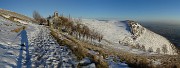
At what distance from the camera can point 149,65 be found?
1324 cm

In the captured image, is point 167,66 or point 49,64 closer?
point 167,66

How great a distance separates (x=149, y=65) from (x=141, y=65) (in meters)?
0.50

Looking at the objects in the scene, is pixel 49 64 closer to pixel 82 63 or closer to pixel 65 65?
pixel 65 65

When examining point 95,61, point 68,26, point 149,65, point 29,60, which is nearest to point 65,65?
point 95,61

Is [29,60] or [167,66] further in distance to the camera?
[29,60]

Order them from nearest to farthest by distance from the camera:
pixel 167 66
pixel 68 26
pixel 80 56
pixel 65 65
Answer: pixel 167 66
pixel 65 65
pixel 80 56
pixel 68 26

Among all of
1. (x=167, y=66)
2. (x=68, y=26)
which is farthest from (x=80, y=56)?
(x=68, y=26)

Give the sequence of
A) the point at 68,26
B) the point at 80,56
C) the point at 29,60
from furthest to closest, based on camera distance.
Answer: the point at 68,26 → the point at 80,56 → the point at 29,60

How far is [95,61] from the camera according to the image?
47.6ft

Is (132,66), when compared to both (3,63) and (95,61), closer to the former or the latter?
(95,61)

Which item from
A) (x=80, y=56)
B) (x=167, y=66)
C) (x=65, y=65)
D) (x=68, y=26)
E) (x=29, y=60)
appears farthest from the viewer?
(x=68, y=26)

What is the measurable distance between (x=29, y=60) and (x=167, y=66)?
883cm

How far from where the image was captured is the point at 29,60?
49.6 ft

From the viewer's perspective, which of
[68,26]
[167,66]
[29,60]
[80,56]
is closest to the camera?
[167,66]
